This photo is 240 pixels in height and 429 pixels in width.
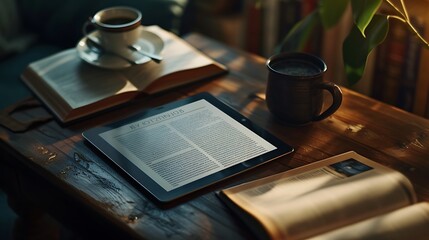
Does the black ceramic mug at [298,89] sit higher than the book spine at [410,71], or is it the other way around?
the black ceramic mug at [298,89]

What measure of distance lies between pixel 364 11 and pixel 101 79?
1.67ft

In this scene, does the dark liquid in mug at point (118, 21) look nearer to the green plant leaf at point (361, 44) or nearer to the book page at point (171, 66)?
the book page at point (171, 66)

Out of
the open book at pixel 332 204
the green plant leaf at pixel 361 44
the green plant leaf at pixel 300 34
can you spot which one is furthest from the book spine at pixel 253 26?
the open book at pixel 332 204

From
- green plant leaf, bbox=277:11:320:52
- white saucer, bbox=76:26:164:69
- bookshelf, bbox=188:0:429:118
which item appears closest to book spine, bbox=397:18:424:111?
bookshelf, bbox=188:0:429:118

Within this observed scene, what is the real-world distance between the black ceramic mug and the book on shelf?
7.8 inches

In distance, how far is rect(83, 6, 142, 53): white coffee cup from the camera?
4.25 ft

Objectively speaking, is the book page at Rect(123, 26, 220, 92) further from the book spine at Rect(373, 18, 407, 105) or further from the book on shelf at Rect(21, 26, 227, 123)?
the book spine at Rect(373, 18, 407, 105)

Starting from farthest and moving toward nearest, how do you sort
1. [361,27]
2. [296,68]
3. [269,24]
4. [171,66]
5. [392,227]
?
[269,24] → [171,66] → [296,68] → [361,27] → [392,227]

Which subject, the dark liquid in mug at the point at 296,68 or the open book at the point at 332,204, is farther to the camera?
the dark liquid in mug at the point at 296,68

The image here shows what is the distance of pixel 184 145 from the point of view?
1.12 m

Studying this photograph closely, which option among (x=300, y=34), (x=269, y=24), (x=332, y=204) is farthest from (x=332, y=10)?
(x=269, y=24)

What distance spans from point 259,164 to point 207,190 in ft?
0.33

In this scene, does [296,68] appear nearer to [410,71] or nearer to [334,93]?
[334,93]

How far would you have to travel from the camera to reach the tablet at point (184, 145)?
1.04m
